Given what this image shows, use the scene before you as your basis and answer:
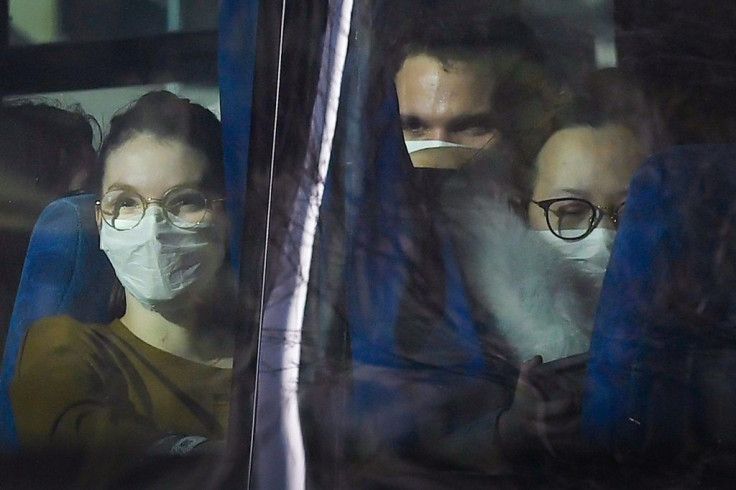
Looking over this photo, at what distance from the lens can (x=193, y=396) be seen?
1946 mm

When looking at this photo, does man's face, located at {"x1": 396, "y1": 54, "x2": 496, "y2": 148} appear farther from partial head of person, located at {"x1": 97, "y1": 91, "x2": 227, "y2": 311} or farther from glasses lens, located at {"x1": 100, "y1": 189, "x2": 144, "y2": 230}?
glasses lens, located at {"x1": 100, "y1": 189, "x2": 144, "y2": 230}

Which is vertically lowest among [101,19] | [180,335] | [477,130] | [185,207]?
[180,335]

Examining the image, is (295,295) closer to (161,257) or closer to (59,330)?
(161,257)

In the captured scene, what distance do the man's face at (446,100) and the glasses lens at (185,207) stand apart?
0.44 metres

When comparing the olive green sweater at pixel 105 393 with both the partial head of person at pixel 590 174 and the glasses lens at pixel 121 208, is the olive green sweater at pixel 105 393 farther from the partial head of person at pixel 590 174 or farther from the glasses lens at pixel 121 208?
the partial head of person at pixel 590 174

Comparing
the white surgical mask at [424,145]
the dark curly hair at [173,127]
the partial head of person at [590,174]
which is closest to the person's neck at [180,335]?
the dark curly hair at [173,127]

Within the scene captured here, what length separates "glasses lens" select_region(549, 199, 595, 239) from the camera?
5.59 ft

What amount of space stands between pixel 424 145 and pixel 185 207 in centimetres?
50

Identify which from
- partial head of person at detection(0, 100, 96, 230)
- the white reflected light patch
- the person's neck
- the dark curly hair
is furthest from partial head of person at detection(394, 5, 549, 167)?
partial head of person at detection(0, 100, 96, 230)

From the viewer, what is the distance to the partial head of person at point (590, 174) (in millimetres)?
1697

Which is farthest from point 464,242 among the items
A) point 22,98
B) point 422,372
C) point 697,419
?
point 22,98

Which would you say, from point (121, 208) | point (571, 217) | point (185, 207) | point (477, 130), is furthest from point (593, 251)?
point (121, 208)

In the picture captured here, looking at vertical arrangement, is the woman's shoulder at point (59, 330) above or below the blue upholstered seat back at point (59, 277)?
below

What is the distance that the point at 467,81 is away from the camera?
1787mm
